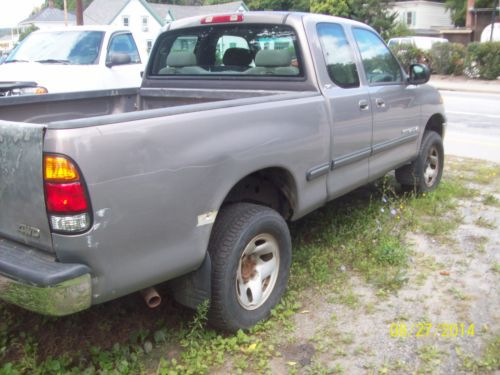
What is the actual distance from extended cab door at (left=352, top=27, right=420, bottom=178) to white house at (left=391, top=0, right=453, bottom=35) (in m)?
63.0

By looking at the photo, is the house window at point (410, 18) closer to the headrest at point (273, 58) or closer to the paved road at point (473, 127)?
the paved road at point (473, 127)

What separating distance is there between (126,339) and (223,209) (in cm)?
95

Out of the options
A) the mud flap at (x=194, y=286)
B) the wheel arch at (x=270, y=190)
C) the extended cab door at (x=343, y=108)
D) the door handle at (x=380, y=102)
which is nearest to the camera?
the mud flap at (x=194, y=286)

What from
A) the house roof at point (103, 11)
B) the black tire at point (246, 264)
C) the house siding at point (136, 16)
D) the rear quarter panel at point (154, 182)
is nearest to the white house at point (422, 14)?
the house siding at point (136, 16)

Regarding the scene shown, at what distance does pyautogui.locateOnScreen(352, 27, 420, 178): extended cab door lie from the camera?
15.4 feet

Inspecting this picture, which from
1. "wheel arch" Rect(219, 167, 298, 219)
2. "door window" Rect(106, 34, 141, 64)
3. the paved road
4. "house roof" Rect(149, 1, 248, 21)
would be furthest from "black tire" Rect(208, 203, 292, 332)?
"house roof" Rect(149, 1, 248, 21)

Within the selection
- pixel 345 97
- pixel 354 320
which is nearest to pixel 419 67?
pixel 345 97

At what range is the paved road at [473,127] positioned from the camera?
29.8ft

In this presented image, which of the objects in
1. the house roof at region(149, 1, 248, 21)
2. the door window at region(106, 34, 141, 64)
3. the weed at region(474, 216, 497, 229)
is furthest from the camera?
the house roof at region(149, 1, 248, 21)

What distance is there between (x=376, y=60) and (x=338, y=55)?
0.73 meters

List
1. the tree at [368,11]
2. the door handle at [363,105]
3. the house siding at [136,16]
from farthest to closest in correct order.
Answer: the house siding at [136,16]
the tree at [368,11]
the door handle at [363,105]

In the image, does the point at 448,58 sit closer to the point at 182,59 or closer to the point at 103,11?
the point at 182,59

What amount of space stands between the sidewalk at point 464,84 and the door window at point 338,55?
58.7 feet

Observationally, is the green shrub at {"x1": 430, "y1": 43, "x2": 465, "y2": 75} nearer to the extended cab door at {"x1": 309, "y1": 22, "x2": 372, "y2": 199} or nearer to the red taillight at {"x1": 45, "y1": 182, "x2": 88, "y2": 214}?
the extended cab door at {"x1": 309, "y1": 22, "x2": 372, "y2": 199}
